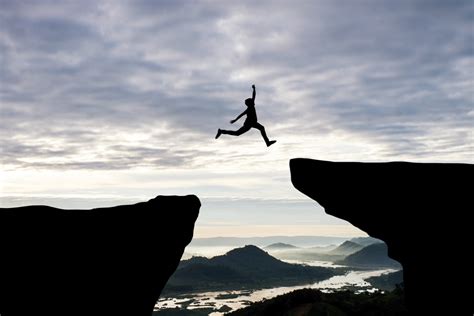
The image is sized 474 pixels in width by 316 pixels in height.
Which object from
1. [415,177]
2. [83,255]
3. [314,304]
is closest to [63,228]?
[83,255]

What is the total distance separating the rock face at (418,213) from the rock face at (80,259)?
20.8ft

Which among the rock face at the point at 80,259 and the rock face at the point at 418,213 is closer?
the rock face at the point at 418,213

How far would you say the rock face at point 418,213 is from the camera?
14289mm

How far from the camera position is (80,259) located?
50.2 feet

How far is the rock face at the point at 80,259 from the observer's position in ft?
48.9

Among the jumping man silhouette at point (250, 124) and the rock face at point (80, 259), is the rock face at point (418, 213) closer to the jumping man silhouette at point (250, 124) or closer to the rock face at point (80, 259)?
the jumping man silhouette at point (250, 124)

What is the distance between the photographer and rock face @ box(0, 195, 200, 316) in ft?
48.9

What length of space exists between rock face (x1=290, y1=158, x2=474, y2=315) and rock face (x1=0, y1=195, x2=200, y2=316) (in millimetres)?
6353

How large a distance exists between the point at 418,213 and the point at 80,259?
Answer: 11.4m

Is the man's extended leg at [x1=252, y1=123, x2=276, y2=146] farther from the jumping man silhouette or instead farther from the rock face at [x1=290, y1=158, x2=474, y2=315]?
the rock face at [x1=290, y1=158, x2=474, y2=315]

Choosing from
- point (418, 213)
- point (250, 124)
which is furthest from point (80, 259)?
point (418, 213)

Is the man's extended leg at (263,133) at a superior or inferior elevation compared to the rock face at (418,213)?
superior

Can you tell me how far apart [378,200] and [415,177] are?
1422mm

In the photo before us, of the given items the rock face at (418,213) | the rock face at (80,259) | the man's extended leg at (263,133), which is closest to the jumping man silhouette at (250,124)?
the man's extended leg at (263,133)
